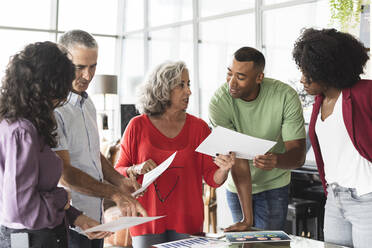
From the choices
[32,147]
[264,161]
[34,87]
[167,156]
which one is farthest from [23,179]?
[264,161]

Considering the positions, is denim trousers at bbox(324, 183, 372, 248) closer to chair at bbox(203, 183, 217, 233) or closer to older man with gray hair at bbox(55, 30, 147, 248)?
older man with gray hair at bbox(55, 30, 147, 248)

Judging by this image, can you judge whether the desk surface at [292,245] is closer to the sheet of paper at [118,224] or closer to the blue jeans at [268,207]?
the sheet of paper at [118,224]

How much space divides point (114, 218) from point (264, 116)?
1.02 m

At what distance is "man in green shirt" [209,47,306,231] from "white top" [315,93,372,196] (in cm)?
42

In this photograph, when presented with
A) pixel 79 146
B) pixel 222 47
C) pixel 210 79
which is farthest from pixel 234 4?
pixel 79 146

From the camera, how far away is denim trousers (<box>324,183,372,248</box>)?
1881mm

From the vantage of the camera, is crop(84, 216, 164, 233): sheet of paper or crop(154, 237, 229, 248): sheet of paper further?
crop(154, 237, 229, 248): sheet of paper

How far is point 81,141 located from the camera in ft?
6.16

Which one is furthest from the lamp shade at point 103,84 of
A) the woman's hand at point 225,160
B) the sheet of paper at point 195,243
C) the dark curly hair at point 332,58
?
the sheet of paper at point 195,243

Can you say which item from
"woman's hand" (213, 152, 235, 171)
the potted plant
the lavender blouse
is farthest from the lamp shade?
the lavender blouse

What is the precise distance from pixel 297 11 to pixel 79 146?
404 cm

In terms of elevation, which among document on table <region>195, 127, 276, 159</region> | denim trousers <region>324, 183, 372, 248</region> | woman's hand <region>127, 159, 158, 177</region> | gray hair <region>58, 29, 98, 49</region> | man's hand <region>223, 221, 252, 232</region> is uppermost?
gray hair <region>58, 29, 98, 49</region>

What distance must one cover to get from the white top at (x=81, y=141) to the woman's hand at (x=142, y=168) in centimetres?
20

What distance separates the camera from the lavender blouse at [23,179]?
1.30 m
